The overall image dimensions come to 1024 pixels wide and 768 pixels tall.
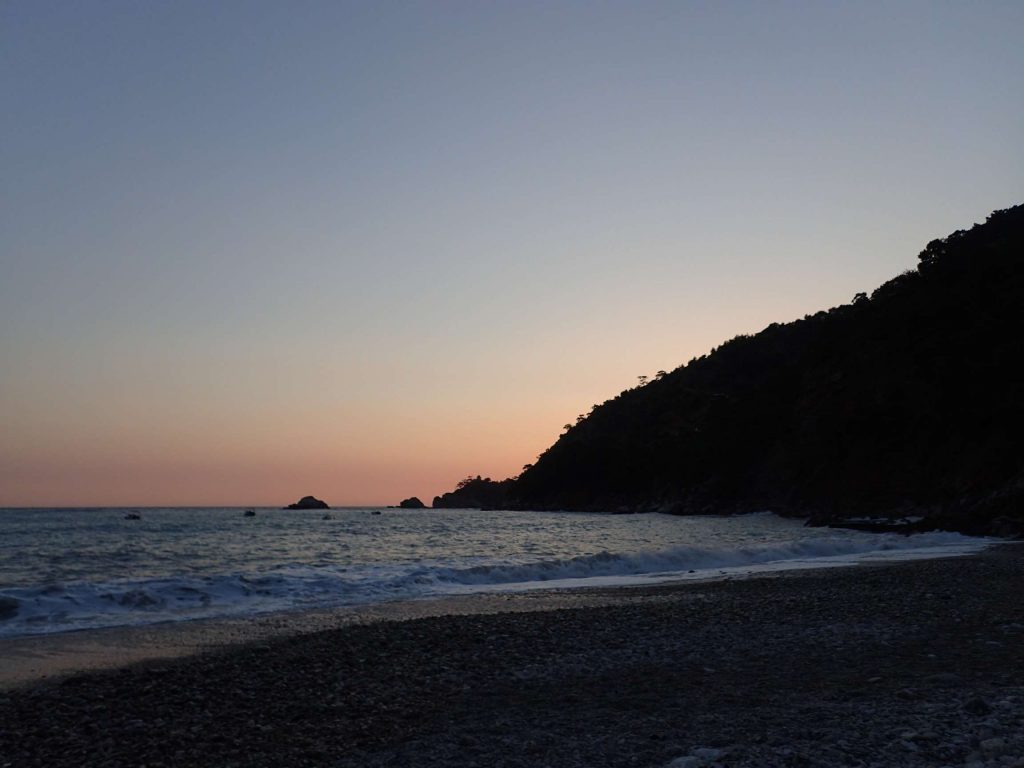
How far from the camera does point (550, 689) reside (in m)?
9.43

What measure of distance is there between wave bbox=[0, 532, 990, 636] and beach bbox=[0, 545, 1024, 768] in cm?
325

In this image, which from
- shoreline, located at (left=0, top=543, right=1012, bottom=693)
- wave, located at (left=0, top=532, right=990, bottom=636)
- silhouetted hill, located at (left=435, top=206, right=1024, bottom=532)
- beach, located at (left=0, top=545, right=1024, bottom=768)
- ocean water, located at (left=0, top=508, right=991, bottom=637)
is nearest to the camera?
beach, located at (left=0, top=545, right=1024, bottom=768)

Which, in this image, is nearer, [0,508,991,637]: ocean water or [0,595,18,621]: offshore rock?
[0,595,18,621]: offshore rock

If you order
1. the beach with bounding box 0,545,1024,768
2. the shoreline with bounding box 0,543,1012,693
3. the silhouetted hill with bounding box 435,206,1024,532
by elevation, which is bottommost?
the shoreline with bounding box 0,543,1012,693

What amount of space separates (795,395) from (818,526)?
1802 inches

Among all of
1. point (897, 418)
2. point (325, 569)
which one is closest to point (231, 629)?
point (325, 569)

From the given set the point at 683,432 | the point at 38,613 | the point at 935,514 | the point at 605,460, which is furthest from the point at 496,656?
the point at 605,460

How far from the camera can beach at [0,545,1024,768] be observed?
266 inches

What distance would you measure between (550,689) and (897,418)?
233ft

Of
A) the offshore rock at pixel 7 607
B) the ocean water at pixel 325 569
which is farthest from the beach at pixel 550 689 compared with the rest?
the ocean water at pixel 325 569

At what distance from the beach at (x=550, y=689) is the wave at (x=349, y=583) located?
3246 millimetres

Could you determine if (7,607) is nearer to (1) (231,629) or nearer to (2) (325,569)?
(1) (231,629)

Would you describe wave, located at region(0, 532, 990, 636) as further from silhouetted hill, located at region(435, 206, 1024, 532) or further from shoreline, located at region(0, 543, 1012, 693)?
silhouetted hill, located at region(435, 206, 1024, 532)

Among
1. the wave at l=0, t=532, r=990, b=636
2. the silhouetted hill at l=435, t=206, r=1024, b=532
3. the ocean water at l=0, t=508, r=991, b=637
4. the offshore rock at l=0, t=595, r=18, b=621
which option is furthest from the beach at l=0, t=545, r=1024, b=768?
the silhouetted hill at l=435, t=206, r=1024, b=532
